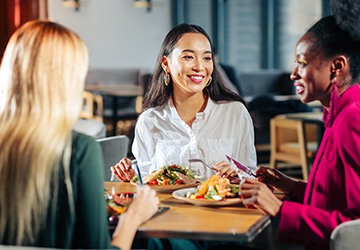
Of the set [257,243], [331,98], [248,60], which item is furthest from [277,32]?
[331,98]

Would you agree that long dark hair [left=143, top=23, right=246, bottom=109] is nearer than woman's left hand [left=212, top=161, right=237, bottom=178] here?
No

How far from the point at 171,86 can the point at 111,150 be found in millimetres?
502

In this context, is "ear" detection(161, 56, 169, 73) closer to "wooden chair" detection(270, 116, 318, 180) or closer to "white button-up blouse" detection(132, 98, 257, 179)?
"white button-up blouse" detection(132, 98, 257, 179)

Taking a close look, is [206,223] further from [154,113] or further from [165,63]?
[165,63]

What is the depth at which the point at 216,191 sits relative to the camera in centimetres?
226

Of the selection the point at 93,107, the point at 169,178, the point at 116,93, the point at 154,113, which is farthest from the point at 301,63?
the point at 93,107

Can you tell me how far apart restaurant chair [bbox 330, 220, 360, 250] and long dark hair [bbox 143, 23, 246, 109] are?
4.24 ft

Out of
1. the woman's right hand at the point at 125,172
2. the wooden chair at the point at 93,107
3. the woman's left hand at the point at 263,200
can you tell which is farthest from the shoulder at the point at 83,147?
the wooden chair at the point at 93,107

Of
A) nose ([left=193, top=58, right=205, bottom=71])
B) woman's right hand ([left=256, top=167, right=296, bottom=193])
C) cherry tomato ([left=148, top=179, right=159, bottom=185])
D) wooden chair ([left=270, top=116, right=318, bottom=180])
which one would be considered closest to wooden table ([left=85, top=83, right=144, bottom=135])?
wooden chair ([left=270, top=116, right=318, bottom=180])

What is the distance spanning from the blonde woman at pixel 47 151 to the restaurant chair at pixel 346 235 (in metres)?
0.62

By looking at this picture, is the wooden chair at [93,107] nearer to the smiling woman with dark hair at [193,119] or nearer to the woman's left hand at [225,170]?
the smiling woman with dark hair at [193,119]

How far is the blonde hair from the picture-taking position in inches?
63.9

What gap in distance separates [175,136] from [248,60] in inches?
382

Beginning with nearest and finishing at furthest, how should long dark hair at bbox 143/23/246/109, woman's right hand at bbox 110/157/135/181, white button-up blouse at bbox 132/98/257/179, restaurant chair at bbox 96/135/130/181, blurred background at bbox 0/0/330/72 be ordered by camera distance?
woman's right hand at bbox 110/157/135/181 → white button-up blouse at bbox 132/98/257/179 → long dark hair at bbox 143/23/246/109 → restaurant chair at bbox 96/135/130/181 → blurred background at bbox 0/0/330/72
